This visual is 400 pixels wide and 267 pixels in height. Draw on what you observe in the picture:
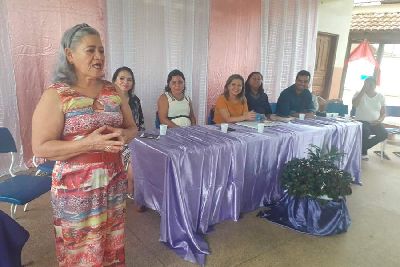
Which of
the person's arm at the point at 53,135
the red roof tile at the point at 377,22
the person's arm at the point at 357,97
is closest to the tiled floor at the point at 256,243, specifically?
the person's arm at the point at 53,135

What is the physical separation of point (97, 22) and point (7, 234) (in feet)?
8.10

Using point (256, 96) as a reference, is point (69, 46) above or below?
above

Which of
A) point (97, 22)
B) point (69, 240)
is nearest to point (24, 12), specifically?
point (97, 22)

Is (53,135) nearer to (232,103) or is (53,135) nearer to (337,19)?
(232,103)

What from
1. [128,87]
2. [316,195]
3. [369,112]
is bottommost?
[316,195]

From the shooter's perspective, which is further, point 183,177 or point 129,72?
point 129,72

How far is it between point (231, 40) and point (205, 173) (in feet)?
9.04

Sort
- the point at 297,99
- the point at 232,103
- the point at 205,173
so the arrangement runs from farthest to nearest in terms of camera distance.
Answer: the point at 297,99 → the point at 232,103 → the point at 205,173

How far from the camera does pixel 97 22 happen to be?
310 centimetres

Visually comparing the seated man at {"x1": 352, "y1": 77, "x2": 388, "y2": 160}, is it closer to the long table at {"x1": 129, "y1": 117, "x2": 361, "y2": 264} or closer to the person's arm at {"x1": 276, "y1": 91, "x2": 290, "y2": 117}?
the person's arm at {"x1": 276, "y1": 91, "x2": 290, "y2": 117}

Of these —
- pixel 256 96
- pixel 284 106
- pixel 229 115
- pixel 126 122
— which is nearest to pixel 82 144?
pixel 126 122

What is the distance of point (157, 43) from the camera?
3523 millimetres

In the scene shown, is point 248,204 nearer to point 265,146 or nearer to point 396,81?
point 265,146

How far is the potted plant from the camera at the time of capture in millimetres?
2141
